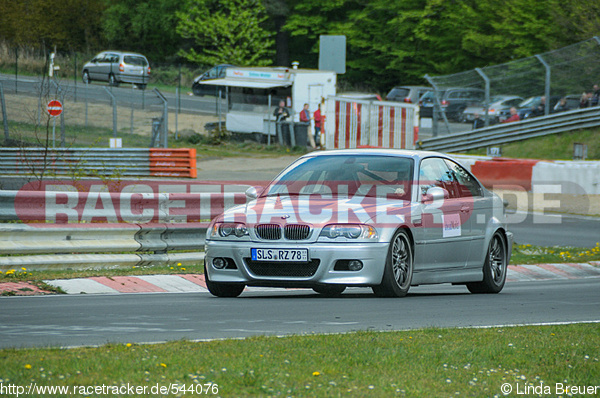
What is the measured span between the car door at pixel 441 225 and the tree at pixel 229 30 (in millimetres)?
54386

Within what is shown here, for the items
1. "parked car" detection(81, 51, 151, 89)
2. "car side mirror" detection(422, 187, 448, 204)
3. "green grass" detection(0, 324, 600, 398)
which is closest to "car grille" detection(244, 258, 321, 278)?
"car side mirror" detection(422, 187, 448, 204)

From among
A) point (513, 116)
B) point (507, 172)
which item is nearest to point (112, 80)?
point (513, 116)

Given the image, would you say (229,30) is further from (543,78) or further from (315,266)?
(315,266)

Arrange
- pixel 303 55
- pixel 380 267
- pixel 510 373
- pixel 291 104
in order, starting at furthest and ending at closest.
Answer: pixel 303 55 → pixel 291 104 → pixel 380 267 → pixel 510 373

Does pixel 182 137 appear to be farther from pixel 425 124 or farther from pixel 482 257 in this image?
pixel 482 257

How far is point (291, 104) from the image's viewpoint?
41.5 metres

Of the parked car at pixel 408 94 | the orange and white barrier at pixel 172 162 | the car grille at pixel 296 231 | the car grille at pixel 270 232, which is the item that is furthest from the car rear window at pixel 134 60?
the car grille at pixel 296 231

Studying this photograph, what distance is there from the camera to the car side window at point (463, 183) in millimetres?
10750

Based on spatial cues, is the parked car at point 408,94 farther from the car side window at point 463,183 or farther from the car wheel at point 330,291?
the car wheel at point 330,291

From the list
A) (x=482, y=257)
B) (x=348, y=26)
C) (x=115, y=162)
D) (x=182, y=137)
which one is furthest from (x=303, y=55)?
(x=482, y=257)

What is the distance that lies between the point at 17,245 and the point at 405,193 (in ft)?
13.8

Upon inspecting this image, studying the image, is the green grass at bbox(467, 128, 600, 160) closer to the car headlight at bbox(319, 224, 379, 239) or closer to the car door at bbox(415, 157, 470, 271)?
the car door at bbox(415, 157, 470, 271)

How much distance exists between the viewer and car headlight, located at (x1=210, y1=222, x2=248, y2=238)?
9055 mm
